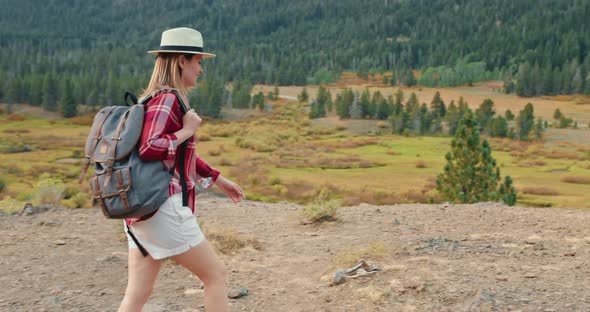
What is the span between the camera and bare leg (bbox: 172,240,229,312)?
4195mm

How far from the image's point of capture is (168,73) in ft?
13.8

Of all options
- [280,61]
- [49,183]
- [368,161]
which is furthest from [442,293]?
[280,61]

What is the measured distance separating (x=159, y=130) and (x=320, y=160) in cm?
6109

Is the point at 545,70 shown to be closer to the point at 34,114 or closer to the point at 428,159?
the point at 428,159

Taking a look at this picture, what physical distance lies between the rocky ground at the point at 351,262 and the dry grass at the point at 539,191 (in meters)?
34.2

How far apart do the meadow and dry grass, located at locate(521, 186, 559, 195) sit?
0.22 ft

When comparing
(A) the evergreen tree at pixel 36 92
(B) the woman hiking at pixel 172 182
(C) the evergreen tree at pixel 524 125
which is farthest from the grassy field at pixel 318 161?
(B) the woman hiking at pixel 172 182

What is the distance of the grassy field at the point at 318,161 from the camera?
4225cm

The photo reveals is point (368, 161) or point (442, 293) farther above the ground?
point (442, 293)

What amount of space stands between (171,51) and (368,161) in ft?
192

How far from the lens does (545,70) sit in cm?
14288

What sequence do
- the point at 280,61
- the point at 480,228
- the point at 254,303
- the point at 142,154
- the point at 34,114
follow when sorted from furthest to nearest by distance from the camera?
the point at 280,61
the point at 34,114
the point at 480,228
the point at 254,303
the point at 142,154

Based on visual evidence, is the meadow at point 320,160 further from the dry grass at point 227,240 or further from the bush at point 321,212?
the bush at point 321,212

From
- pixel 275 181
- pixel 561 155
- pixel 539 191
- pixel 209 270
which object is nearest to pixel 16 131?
pixel 275 181
